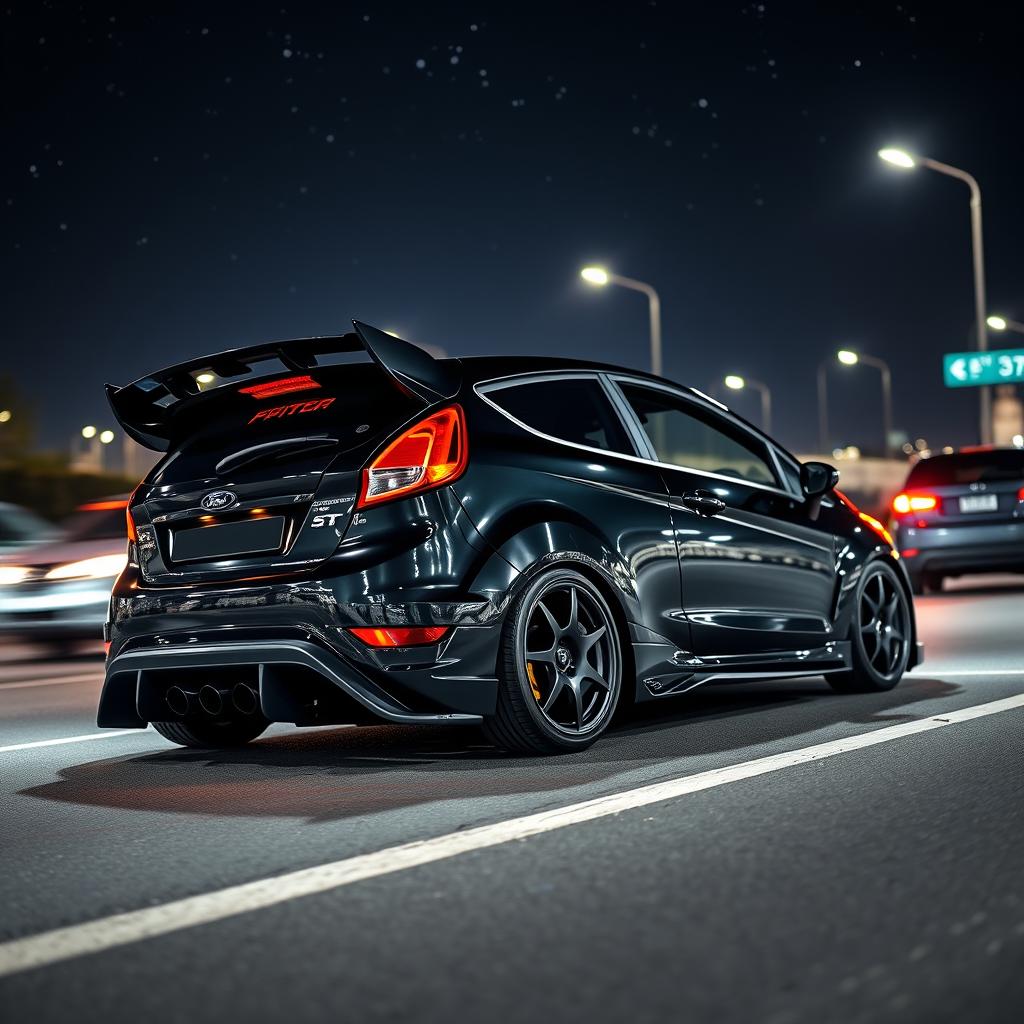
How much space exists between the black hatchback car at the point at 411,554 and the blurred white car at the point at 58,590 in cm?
666

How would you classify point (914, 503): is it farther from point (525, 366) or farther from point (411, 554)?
point (411, 554)

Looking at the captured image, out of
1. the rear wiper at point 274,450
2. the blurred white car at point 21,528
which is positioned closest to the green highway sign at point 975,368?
the blurred white car at point 21,528

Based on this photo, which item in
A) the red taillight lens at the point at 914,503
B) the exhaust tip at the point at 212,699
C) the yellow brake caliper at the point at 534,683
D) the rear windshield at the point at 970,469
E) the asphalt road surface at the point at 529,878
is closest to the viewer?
the asphalt road surface at the point at 529,878

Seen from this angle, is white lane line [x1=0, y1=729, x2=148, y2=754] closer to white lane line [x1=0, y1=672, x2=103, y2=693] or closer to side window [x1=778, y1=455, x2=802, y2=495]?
white lane line [x1=0, y1=672, x2=103, y2=693]

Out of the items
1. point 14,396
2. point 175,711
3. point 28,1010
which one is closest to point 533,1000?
point 28,1010

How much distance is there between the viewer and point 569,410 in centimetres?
694

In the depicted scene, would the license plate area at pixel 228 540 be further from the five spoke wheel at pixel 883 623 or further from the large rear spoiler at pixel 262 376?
the five spoke wheel at pixel 883 623

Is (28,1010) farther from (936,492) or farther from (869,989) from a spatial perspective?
(936,492)

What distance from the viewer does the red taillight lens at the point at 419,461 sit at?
19.8 ft

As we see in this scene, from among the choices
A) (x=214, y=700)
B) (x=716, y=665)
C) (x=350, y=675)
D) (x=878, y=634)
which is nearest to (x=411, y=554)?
(x=350, y=675)

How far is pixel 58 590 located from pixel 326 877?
9.84 metres

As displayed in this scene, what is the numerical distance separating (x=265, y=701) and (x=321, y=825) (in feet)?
3.21

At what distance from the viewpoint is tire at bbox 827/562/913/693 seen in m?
8.38

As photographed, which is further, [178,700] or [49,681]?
[49,681]
